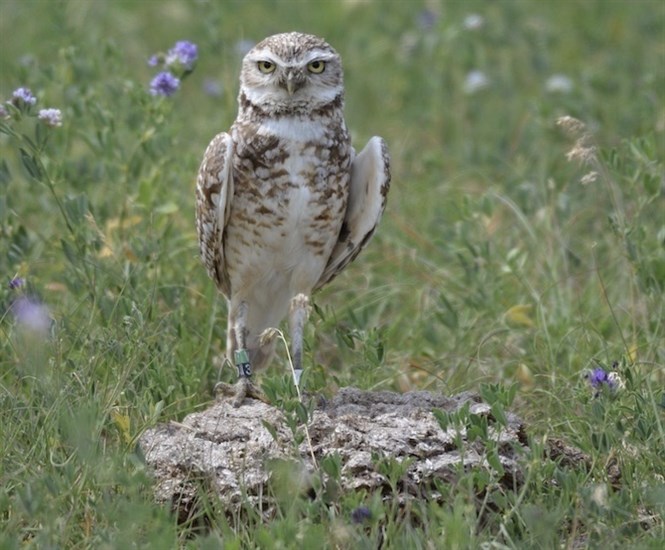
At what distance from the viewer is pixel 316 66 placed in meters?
5.24

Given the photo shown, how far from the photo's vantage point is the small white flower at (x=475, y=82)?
8.34m

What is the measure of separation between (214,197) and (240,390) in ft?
2.43

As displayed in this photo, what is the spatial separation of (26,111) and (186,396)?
1149mm

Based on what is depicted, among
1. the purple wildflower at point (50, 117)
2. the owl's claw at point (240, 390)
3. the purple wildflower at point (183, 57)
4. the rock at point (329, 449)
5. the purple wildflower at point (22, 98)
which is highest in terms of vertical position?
the purple wildflower at point (183, 57)

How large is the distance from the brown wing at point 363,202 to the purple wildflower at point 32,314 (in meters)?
1.20

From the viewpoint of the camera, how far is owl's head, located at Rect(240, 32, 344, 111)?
16.9 ft

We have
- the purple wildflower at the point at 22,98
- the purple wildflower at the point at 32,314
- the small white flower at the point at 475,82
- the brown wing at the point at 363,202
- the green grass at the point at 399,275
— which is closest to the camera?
the green grass at the point at 399,275

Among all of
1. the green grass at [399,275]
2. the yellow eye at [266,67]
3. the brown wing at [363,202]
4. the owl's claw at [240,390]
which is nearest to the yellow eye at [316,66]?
the yellow eye at [266,67]

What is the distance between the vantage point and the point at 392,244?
669 cm

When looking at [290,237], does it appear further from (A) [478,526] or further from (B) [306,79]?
(A) [478,526]

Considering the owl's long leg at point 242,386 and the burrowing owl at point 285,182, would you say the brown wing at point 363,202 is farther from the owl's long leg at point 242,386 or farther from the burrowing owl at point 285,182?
the owl's long leg at point 242,386

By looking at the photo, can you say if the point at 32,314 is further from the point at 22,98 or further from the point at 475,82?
the point at 475,82

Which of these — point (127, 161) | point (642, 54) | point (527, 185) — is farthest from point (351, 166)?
point (642, 54)

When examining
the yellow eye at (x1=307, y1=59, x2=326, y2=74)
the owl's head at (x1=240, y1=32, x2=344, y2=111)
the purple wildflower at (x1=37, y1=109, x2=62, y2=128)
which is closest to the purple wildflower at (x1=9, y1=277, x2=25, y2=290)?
the purple wildflower at (x1=37, y1=109, x2=62, y2=128)
